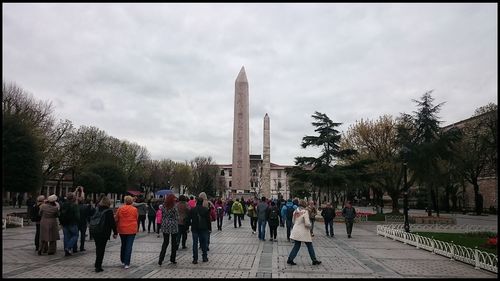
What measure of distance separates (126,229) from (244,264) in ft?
9.85

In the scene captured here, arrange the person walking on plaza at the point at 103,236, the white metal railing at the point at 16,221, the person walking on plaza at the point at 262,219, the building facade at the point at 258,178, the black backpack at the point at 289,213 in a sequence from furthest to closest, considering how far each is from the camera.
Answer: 1. the building facade at the point at 258,178
2. the white metal railing at the point at 16,221
3. the black backpack at the point at 289,213
4. the person walking on plaza at the point at 262,219
5. the person walking on plaza at the point at 103,236

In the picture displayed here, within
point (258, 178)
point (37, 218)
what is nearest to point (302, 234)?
point (37, 218)

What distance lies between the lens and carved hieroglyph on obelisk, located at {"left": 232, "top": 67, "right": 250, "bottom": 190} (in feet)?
127

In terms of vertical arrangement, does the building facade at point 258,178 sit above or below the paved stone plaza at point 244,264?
above

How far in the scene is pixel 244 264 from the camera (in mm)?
10672

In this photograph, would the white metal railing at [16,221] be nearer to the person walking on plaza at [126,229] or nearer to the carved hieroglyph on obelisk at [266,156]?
the person walking on plaza at [126,229]

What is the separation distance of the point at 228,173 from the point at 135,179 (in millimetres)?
71246

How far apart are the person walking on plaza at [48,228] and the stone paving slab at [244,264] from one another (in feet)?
1.27

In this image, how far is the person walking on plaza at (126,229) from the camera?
32.6ft

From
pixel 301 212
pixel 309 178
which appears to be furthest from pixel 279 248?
pixel 309 178

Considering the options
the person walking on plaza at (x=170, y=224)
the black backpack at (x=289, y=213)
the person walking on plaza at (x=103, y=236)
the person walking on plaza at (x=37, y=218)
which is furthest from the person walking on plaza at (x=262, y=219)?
the person walking on plaza at (x=103, y=236)

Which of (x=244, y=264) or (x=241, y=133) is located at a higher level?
(x=241, y=133)

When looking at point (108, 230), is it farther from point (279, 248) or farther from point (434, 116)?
point (434, 116)

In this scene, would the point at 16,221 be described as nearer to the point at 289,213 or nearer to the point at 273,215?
the point at 273,215
